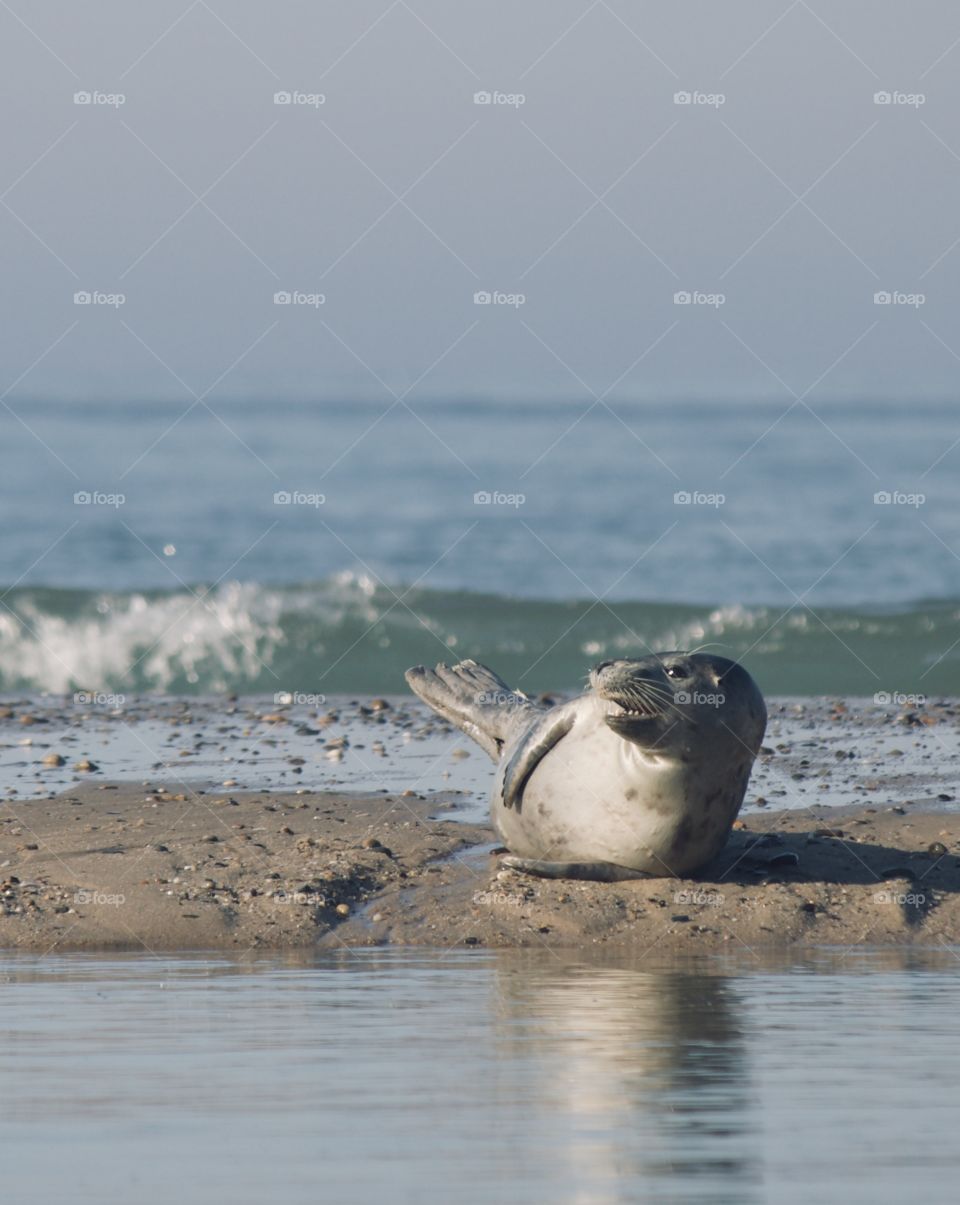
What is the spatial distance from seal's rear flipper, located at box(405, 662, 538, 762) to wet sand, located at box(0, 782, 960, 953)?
1.88ft

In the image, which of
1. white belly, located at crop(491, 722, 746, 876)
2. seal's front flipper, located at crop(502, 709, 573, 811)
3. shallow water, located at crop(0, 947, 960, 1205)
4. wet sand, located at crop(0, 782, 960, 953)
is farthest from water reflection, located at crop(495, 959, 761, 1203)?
seal's front flipper, located at crop(502, 709, 573, 811)

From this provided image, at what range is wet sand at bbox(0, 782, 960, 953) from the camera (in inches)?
328

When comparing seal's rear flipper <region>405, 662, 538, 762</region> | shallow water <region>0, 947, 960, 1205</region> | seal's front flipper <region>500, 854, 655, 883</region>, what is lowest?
shallow water <region>0, 947, 960, 1205</region>

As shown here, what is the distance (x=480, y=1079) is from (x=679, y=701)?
313 cm

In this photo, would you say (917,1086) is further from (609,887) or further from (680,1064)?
(609,887)

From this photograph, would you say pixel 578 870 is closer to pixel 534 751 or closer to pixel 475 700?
pixel 534 751

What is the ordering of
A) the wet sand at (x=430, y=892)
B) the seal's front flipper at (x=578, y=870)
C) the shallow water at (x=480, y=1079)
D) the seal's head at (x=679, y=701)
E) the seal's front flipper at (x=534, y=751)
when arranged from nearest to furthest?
the shallow water at (x=480, y=1079) < the wet sand at (x=430, y=892) < the seal's head at (x=679, y=701) < the seal's front flipper at (x=578, y=870) < the seal's front flipper at (x=534, y=751)

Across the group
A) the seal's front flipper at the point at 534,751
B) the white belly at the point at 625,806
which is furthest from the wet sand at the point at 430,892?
the seal's front flipper at the point at 534,751

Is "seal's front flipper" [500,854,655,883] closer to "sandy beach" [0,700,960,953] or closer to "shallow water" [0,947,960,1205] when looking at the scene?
"sandy beach" [0,700,960,953]

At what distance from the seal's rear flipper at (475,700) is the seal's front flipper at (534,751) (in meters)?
0.96

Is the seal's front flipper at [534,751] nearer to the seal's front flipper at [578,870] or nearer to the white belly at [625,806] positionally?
the white belly at [625,806]

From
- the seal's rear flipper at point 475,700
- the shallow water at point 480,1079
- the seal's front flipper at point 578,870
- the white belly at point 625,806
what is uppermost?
the seal's rear flipper at point 475,700

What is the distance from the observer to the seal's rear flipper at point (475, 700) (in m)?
10.2

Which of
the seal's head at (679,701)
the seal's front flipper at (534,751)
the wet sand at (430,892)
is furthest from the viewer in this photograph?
the seal's front flipper at (534,751)
